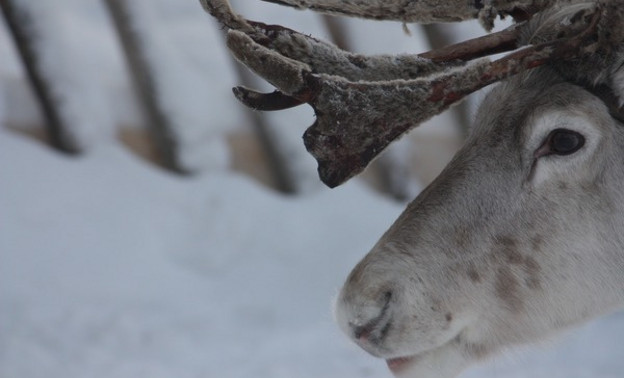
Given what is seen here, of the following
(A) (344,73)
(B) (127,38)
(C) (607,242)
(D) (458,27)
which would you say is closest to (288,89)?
(A) (344,73)

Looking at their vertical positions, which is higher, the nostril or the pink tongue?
the nostril

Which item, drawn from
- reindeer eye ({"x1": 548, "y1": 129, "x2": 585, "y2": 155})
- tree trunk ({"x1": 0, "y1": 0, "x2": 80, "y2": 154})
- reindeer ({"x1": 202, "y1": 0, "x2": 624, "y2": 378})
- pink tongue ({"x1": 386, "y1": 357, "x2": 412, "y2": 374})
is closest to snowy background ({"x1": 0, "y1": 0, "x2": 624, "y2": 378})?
tree trunk ({"x1": 0, "y1": 0, "x2": 80, "y2": 154})

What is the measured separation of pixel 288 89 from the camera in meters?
2.48

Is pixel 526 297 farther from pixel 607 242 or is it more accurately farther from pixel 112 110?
pixel 112 110

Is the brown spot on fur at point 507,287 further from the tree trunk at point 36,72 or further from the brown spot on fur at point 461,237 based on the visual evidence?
the tree trunk at point 36,72

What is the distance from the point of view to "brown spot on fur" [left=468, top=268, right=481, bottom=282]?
2578mm

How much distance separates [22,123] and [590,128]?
625 centimetres

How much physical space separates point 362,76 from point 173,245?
14.1ft

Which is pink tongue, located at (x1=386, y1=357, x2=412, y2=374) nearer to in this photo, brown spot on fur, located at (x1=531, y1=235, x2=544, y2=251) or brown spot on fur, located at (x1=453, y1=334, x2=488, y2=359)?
brown spot on fur, located at (x1=453, y1=334, x2=488, y2=359)

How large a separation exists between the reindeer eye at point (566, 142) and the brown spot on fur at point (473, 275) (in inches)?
15.1

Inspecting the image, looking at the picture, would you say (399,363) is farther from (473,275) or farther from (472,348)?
(473,275)

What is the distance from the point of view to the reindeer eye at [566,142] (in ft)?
8.18

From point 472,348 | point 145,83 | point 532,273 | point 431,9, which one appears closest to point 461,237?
point 532,273

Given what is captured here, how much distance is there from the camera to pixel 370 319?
8.24 feet
